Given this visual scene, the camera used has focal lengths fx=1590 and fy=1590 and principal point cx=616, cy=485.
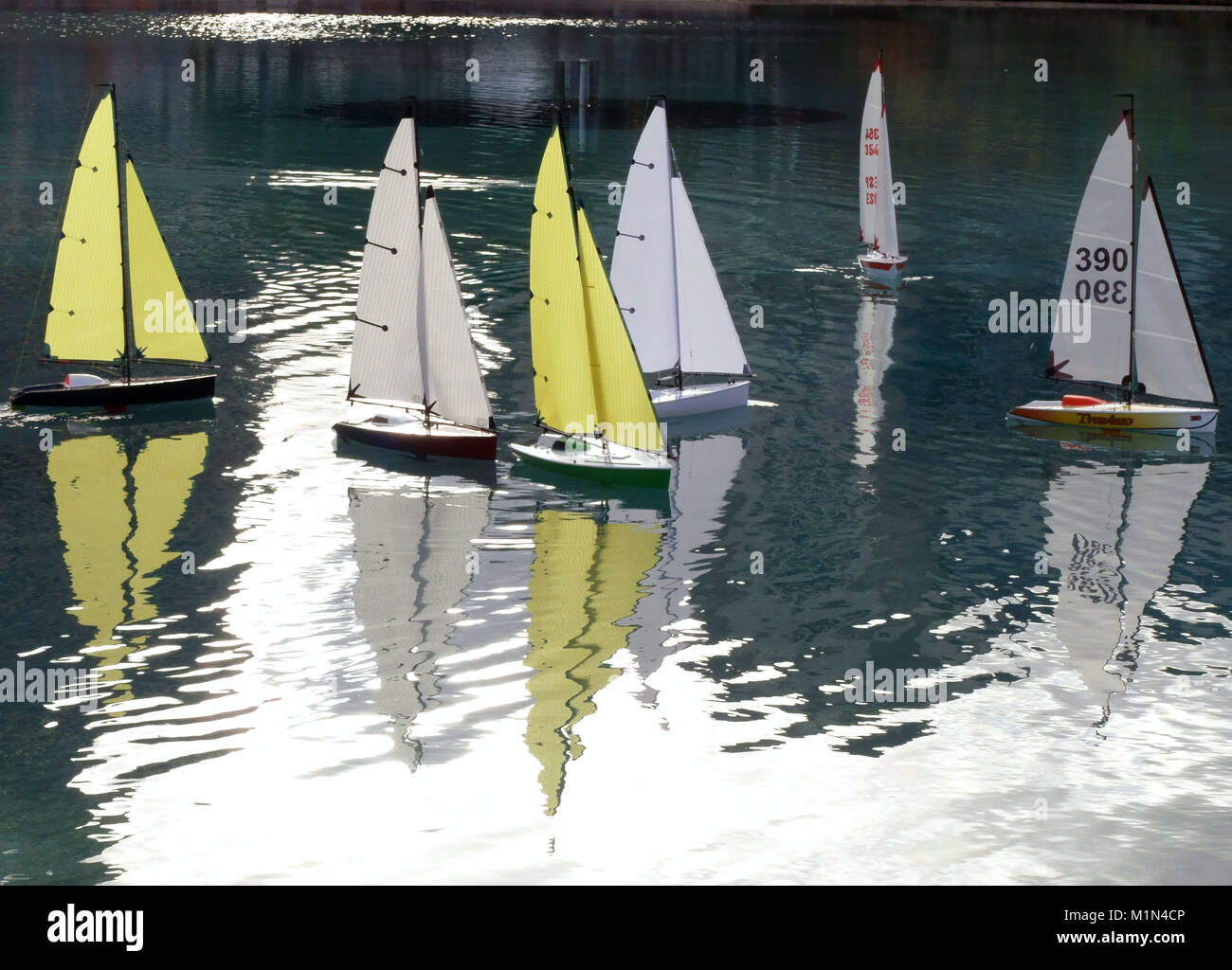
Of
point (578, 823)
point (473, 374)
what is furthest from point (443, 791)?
point (473, 374)

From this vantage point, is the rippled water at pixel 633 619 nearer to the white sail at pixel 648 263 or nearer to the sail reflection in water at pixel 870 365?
the sail reflection in water at pixel 870 365

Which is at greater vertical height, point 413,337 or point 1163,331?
point 1163,331

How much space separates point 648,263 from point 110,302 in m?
17.9

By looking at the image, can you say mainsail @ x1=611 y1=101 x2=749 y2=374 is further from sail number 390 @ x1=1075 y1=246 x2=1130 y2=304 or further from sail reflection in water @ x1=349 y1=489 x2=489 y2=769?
sail number 390 @ x1=1075 y1=246 x2=1130 y2=304

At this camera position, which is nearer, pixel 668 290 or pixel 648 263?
pixel 648 263

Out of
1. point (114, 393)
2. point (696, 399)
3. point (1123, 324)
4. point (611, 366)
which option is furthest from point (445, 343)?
point (1123, 324)

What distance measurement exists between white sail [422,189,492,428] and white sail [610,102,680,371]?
6.04 metres

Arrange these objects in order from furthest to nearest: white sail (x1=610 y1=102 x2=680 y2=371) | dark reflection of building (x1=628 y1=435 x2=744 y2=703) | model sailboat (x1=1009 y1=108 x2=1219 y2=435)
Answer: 1. model sailboat (x1=1009 y1=108 x2=1219 y2=435)
2. white sail (x1=610 y1=102 x2=680 y2=371)
3. dark reflection of building (x1=628 y1=435 x2=744 y2=703)

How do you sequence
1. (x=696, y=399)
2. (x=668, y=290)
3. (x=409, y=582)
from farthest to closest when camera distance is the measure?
(x=696, y=399), (x=668, y=290), (x=409, y=582)

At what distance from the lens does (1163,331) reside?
51969mm

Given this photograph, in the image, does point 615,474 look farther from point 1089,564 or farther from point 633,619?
Answer: point 1089,564

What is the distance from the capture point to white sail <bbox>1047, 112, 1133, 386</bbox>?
165 feet

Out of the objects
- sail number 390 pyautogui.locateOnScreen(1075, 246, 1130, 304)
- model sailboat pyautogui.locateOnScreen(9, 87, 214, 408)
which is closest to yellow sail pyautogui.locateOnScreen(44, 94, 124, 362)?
model sailboat pyautogui.locateOnScreen(9, 87, 214, 408)

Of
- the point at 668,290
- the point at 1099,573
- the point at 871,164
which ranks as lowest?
the point at 1099,573
